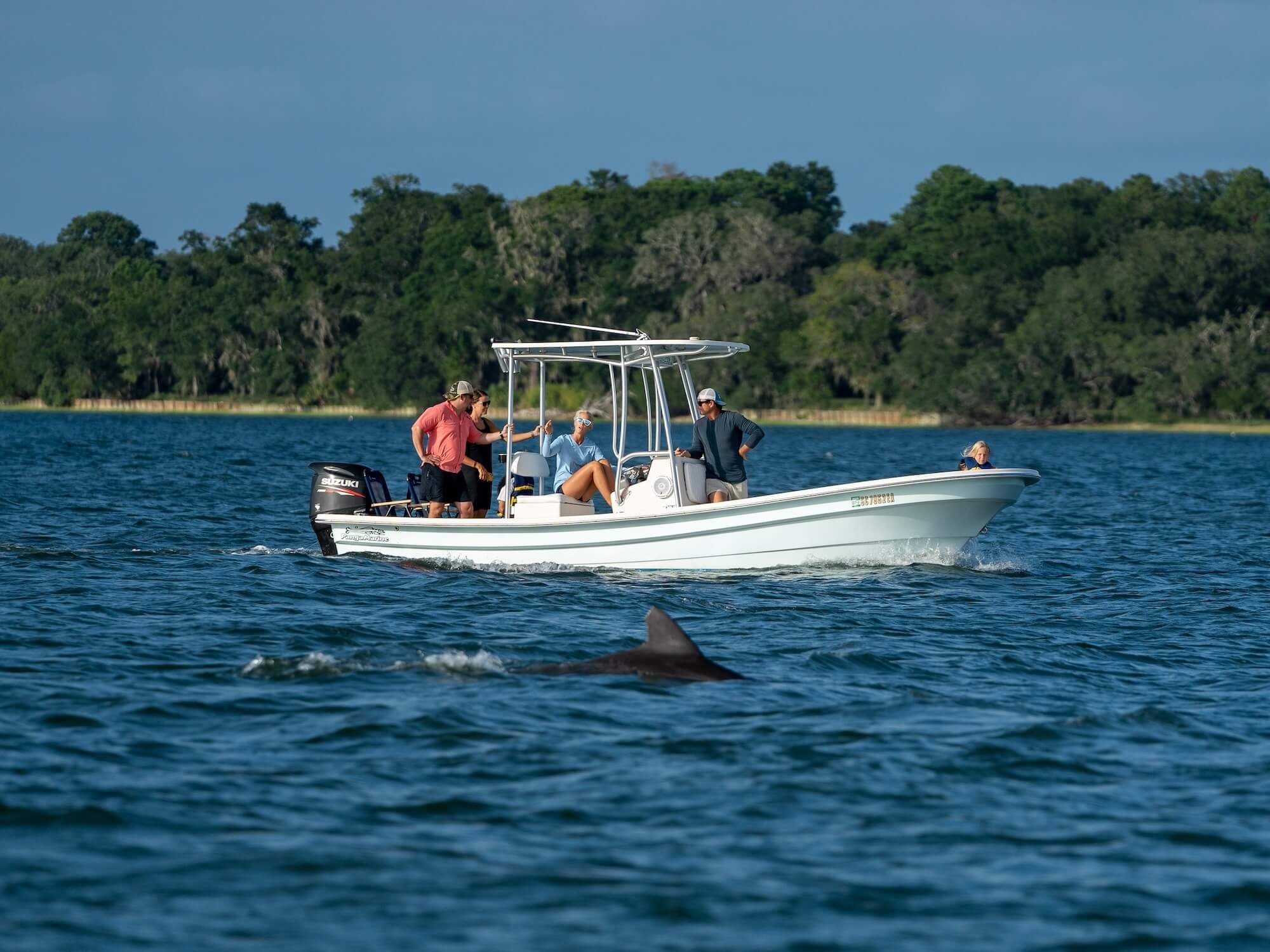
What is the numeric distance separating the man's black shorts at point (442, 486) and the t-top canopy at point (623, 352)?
147 cm

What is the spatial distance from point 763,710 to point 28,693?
17.5 ft

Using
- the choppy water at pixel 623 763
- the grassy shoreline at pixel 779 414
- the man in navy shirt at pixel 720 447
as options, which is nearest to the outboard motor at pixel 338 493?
the choppy water at pixel 623 763

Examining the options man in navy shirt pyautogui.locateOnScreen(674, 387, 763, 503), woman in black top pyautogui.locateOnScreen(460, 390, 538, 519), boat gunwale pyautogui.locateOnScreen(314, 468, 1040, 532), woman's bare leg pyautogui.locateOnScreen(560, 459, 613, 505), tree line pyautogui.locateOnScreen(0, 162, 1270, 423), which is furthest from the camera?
tree line pyautogui.locateOnScreen(0, 162, 1270, 423)

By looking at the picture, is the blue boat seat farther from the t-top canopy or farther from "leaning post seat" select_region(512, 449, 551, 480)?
the t-top canopy

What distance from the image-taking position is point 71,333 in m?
144

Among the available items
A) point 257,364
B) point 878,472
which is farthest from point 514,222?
point 878,472

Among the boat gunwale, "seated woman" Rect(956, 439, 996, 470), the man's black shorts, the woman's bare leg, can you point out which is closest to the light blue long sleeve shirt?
the woman's bare leg

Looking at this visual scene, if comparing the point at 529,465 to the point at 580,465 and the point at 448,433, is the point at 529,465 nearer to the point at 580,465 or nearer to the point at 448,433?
the point at 580,465

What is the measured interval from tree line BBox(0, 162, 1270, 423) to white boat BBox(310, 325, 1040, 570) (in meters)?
92.4

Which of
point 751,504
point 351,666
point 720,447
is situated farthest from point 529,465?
point 351,666

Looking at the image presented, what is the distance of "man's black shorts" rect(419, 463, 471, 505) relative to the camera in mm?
20453

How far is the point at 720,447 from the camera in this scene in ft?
65.2

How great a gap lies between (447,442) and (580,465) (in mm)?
1675

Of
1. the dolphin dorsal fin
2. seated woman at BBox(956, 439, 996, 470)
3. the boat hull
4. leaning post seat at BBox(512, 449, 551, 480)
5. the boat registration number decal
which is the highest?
seated woman at BBox(956, 439, 996, 470)
